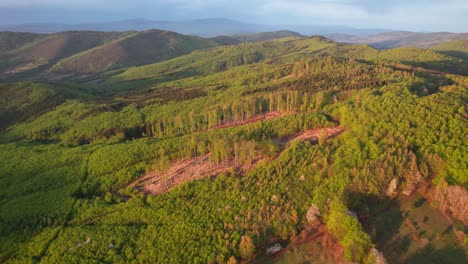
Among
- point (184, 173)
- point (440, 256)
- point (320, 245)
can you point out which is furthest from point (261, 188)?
point (440, 256)

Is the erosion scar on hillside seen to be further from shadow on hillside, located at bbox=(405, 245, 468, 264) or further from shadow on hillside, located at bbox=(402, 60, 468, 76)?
shadow on hillside, located at bbox=(402, 60, 468, 76)

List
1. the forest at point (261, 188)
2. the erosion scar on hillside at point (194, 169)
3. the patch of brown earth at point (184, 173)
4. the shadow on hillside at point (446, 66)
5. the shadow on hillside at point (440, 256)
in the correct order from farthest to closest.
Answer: the shadow on hillside at point (446, 66)
the erosion scar on hillside at point (194, 169)
the patch of brown earth at point (184, 173)
the forest at point (261, 188)
the shadow on hillside at point (440, 256)

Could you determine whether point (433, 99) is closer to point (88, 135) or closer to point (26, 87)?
point (88, 135)

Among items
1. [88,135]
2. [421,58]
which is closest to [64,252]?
[88,135]

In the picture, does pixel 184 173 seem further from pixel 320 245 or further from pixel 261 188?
pixel 320 245

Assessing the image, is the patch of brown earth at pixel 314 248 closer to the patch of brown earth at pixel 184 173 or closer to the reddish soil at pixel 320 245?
the reddish soil at pixel 320 245

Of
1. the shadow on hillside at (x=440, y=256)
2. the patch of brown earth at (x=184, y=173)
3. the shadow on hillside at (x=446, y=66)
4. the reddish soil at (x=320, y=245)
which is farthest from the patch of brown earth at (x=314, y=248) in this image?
the shadow on hillside at (x=446, y=66)

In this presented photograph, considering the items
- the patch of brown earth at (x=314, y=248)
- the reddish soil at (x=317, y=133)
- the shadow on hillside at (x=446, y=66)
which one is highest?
the shadow on hillside at (x=446, y=66)

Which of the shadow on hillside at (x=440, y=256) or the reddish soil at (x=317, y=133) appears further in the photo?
the reddish soil at (x=317, y=133)
